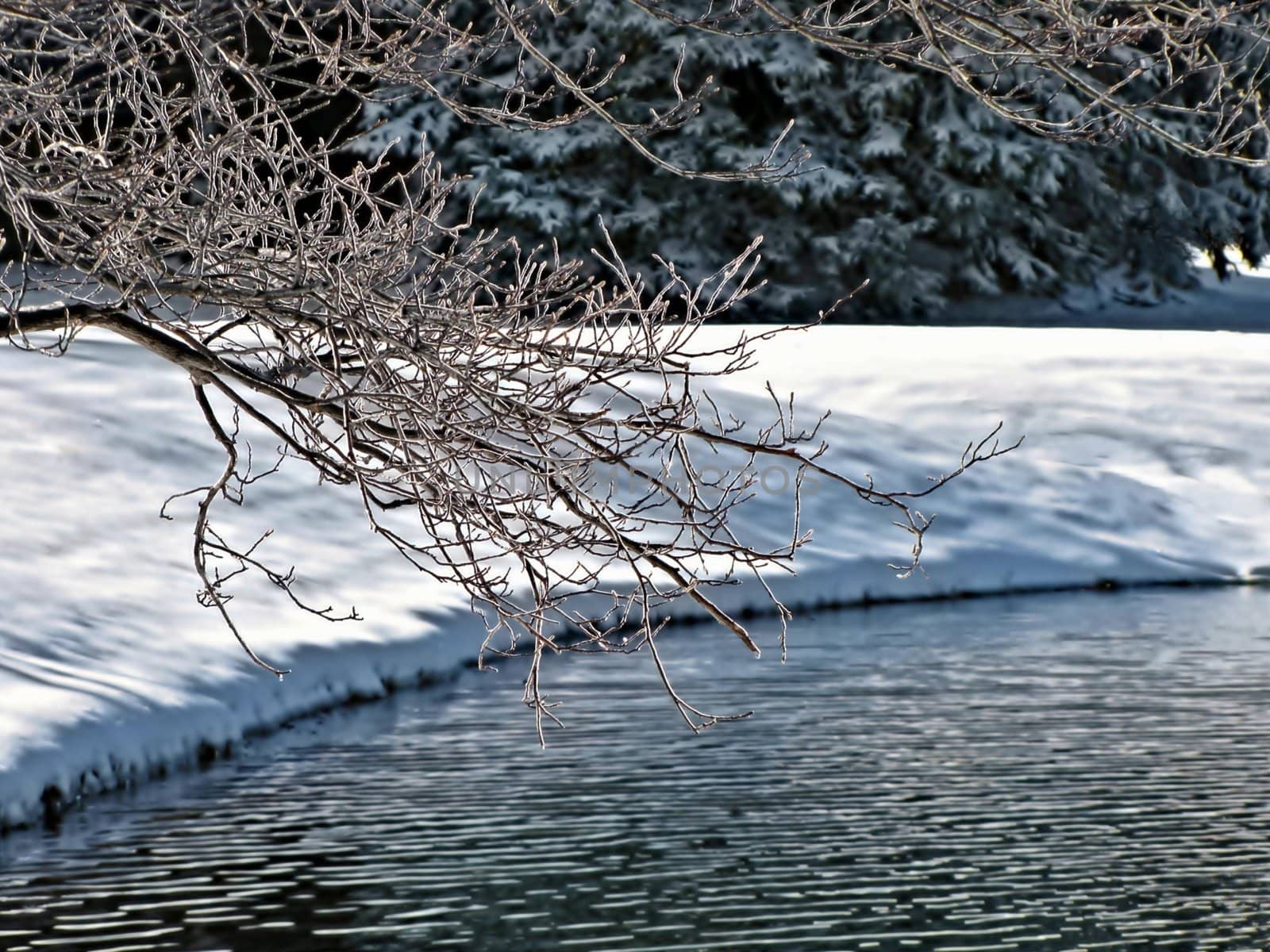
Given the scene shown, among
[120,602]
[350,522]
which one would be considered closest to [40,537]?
[120,602]

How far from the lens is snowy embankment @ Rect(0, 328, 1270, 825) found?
1062 centimetres

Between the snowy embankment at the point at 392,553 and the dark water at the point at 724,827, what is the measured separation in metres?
0.52

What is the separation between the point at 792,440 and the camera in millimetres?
6352

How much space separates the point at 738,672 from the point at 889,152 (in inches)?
629

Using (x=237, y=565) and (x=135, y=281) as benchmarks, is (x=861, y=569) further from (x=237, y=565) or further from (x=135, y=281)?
(x=135, y=281)

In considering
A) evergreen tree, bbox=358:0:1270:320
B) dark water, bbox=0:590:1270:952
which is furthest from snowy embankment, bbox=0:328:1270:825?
evergreen tree, bbox=358:0:1270:320

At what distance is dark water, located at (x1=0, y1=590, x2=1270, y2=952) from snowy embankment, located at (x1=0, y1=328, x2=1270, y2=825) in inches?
20.4

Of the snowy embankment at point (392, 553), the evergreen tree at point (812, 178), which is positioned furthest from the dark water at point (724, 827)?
the evergreen tree at point (812, 178)

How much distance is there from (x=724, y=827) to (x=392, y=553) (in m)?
7.02

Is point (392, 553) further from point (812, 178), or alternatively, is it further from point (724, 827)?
point (812, 178)

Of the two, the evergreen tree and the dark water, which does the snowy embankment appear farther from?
the evergreen tree

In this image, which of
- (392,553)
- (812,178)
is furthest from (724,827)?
(812,178)

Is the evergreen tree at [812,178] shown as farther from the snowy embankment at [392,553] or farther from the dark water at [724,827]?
the dark water at [724,827]

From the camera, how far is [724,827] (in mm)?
8453
